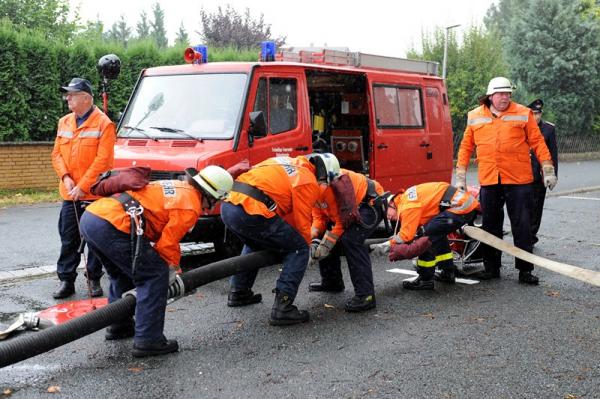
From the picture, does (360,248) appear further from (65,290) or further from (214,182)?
(65,290)

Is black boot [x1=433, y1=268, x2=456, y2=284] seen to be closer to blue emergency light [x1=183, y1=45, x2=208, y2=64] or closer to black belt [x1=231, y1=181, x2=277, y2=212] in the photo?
black belt [x1=231, y1=181, x2=277, y2=212]

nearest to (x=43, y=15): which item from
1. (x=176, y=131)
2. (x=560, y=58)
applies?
(x=560, y=58)

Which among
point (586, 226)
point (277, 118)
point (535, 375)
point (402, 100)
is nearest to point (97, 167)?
point (277, 118)

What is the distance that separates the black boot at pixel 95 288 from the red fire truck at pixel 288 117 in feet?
3.40

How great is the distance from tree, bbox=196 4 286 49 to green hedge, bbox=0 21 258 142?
10.9m

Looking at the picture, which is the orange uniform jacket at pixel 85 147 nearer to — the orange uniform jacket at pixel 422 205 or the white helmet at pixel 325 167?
the white helmet at pixel 325 167

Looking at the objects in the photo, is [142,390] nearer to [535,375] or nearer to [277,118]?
[535,375]

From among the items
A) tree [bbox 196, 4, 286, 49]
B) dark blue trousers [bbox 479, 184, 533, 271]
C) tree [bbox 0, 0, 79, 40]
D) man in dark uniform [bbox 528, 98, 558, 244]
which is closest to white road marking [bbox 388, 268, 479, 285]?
dark blue trousers [bbox 479, 184, 533, 271]

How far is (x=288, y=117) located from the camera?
25.9ft

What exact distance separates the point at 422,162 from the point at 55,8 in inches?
920

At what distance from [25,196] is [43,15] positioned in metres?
16.7

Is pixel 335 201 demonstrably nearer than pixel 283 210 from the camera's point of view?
No

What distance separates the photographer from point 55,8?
2839 centimetres

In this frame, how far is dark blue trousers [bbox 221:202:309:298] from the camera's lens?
545cm
